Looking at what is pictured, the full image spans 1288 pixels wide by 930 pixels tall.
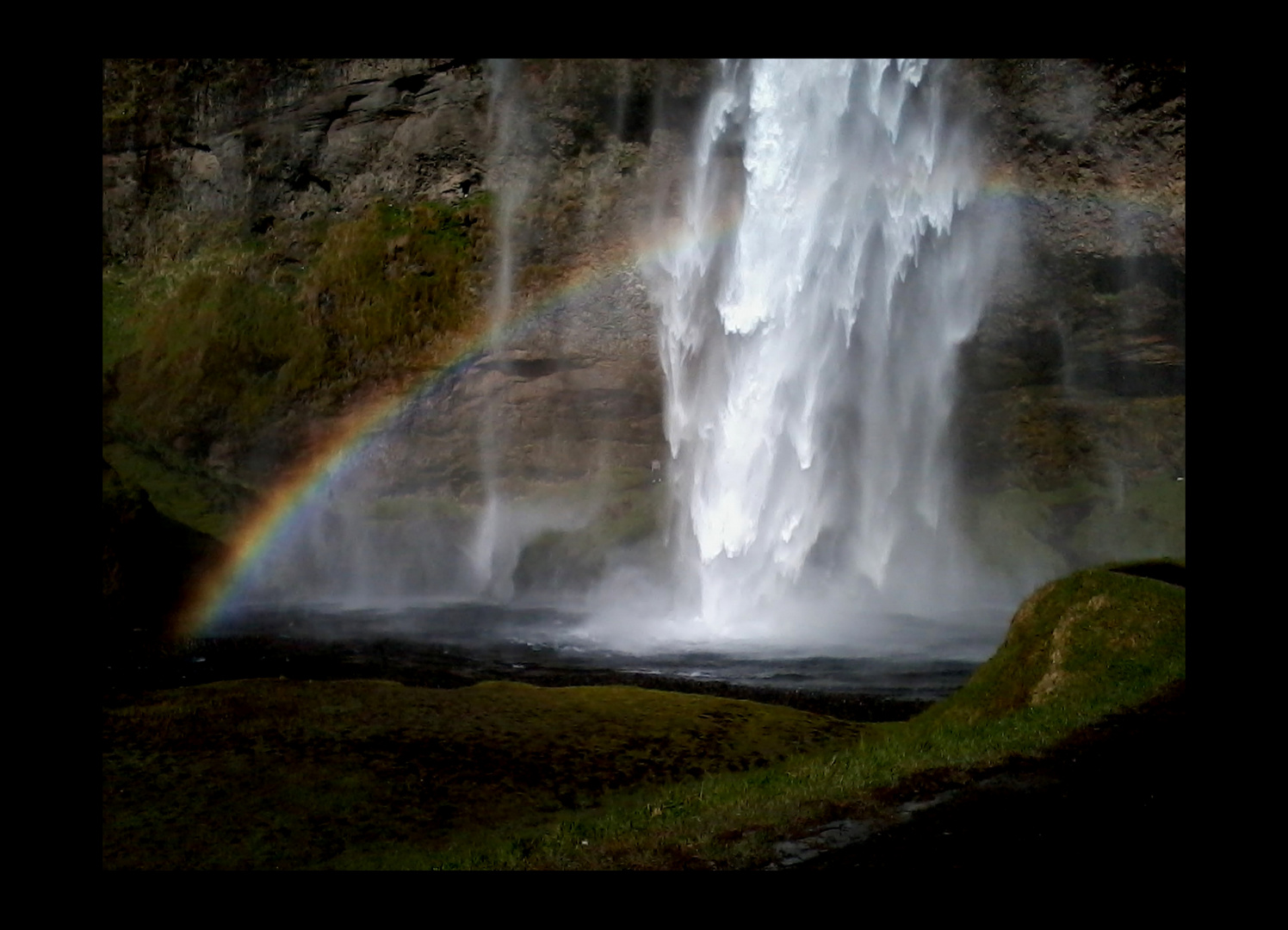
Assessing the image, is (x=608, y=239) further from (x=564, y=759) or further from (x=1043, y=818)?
(x=1043, y=818)

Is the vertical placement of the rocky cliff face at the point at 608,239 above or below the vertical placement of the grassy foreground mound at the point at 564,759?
above

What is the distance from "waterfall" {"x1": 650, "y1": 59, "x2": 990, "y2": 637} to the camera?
35.7 metres

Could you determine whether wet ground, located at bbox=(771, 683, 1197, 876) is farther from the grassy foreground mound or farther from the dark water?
the dark water

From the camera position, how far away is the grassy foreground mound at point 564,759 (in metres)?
7.91

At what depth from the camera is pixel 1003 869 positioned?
598cm

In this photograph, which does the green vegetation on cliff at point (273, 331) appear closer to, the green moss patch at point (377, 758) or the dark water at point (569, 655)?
the dark water at point (569, 655)

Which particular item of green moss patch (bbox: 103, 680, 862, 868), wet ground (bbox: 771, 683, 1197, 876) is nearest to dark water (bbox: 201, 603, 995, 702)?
green moss patch (bbox: 103, 680, 862, 868)

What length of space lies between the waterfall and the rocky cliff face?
1.83 m

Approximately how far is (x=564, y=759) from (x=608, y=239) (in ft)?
118

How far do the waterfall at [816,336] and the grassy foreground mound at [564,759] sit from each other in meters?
16.4

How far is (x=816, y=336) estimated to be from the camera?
36.5 metres

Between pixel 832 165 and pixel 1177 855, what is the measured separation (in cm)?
3251

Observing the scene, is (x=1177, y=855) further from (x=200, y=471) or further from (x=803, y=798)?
(x=200, y=471)

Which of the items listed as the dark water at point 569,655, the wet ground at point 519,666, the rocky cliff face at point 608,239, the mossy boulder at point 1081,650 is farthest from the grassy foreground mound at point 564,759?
the rocky cliff face at point 608,239
